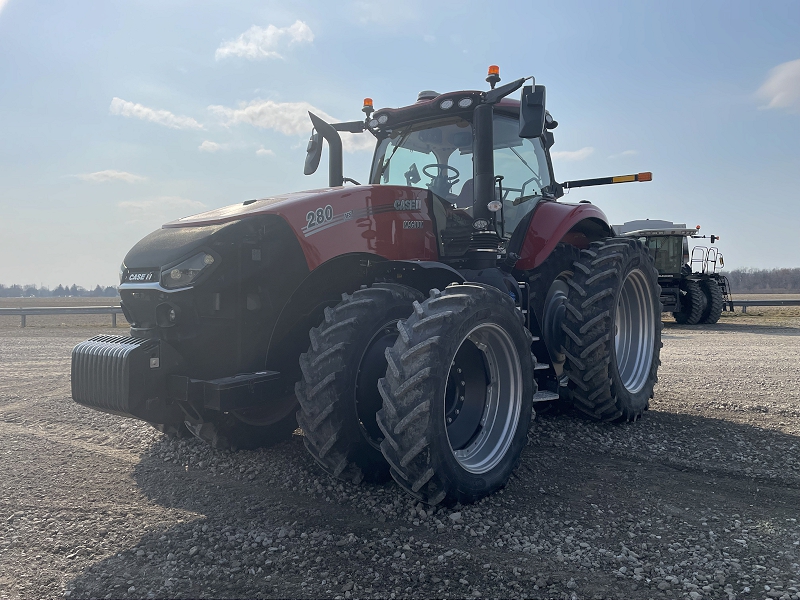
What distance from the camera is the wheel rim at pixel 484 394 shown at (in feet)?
13.2

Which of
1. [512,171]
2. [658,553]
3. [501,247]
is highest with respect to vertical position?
[512,171]

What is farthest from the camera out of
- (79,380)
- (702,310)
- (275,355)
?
(702,310)

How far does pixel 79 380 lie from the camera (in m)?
3.64

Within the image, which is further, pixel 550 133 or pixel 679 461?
pixel 550 133

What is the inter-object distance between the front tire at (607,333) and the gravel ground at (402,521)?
28 cm

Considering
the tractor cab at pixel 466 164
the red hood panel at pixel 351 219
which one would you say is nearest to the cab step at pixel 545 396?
the tractor cab at pixel 466 164

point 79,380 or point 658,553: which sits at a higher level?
point 79,380

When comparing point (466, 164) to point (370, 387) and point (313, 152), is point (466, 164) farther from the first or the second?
point (370, 387)

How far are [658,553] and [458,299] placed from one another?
1.72 meters

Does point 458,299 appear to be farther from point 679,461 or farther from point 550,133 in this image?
point 550,133

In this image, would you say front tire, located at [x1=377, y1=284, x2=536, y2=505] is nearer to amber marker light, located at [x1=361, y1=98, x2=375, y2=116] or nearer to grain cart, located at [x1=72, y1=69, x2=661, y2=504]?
grain cart, located at [x1=72, y1=69, x2=661, y2=504]

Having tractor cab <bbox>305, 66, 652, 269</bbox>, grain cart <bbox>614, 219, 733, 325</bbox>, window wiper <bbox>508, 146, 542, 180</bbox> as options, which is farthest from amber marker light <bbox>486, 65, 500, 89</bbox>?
Result: grain cart <bbox>614, 219, 733, 325</bbox>

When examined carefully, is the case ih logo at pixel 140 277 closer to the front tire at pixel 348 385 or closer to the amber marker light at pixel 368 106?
the front tire at pixel 348 385

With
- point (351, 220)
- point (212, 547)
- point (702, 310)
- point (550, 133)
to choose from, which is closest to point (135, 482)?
point (212, 547)
